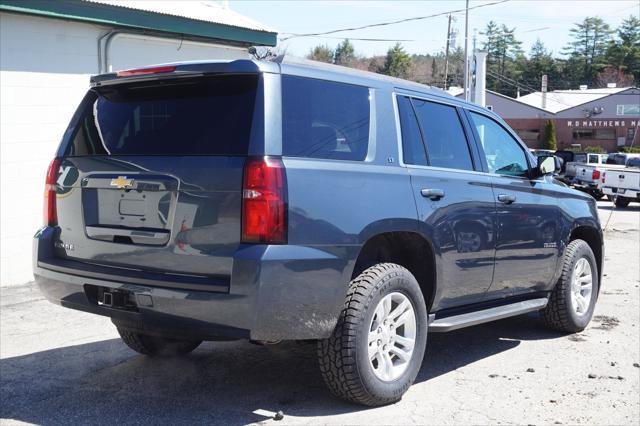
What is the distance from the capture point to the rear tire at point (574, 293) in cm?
651

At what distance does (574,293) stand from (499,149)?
164 centimetres

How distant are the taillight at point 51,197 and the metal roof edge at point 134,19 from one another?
432cm

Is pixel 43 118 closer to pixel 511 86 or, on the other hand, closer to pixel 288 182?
pixel 288 182

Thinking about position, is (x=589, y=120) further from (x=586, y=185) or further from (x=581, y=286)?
(x=581, y=286)

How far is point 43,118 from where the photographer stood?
30.0 feet

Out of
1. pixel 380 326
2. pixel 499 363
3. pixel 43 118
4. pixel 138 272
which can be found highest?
pixel 43 118

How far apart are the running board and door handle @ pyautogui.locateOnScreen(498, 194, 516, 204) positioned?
0.83 meters

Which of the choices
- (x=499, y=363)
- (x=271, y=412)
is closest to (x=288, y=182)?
(x=271, y=412)

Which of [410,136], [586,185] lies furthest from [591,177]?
[410,136]

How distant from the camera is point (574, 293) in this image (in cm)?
674

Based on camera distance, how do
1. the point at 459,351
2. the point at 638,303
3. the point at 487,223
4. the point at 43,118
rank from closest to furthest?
1. the point at 487,223
2. the point at 459,351
3. the point at 638,303
4. the point at 43,118

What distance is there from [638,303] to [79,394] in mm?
5920

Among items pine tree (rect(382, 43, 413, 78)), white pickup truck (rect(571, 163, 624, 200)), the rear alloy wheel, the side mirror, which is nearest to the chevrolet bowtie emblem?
the rear alloy wheel

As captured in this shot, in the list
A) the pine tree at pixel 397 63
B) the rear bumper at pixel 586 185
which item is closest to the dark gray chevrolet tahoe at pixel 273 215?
the rear bumper at pixel 586 185
